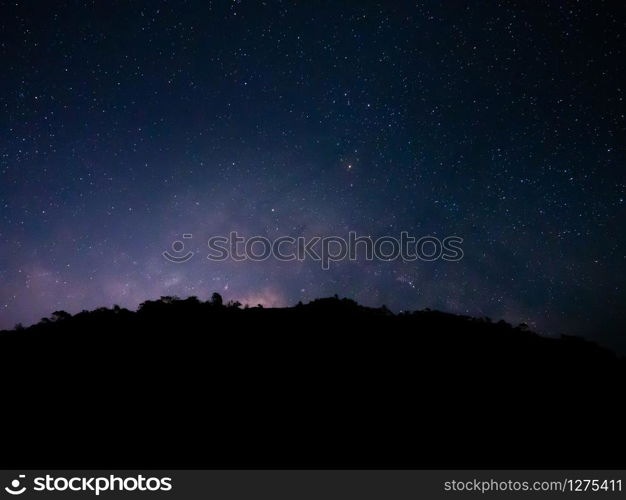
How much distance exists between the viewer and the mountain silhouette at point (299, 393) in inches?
234

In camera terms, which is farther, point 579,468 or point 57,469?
point 579,468

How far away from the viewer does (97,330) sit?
31.1 ft

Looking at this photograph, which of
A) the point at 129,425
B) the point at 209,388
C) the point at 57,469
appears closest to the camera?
the point at 57,469

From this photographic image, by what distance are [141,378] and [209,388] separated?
1.69 meters

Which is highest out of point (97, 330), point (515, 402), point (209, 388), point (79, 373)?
point (97, 330)

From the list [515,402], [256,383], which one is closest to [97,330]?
[256,383]

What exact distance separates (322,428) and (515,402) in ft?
15.1

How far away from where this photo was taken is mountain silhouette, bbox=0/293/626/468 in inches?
234

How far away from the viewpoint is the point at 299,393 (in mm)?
7359

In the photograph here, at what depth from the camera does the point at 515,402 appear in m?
7.31
